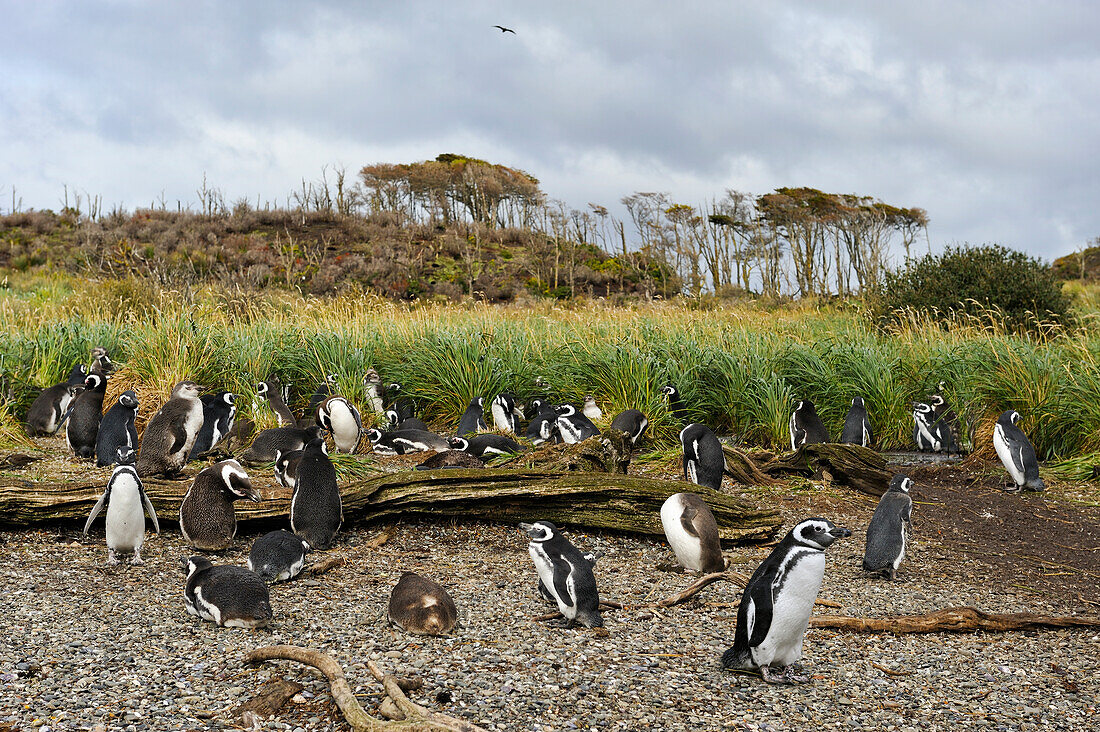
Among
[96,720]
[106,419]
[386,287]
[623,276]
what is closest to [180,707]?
[96,720]

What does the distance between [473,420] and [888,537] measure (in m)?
4.82

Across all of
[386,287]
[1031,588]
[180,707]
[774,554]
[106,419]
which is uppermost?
[386,287]

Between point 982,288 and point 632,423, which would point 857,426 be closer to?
point 632,423

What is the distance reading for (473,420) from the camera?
8.83 metres

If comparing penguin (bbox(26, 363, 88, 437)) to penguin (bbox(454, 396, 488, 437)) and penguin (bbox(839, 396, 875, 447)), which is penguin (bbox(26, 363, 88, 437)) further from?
penguin (bbox(839, 396, 875, 447))

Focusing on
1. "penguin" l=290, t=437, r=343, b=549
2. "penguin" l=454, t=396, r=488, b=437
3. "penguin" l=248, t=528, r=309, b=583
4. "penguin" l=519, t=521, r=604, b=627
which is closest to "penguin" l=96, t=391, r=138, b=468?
"penguin" l=290, t=437, r=343, b=549

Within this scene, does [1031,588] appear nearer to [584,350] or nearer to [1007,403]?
[1007,403]

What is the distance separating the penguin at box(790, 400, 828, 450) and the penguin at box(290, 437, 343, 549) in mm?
4666

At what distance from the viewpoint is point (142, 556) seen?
4836mm

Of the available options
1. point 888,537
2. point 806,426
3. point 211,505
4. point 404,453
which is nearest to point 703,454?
point 888,537

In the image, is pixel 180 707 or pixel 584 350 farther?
pixel 584 350

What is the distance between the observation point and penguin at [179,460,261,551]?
15.9 ft

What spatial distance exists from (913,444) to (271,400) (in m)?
6.87

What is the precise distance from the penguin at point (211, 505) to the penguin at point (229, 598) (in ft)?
3.73
